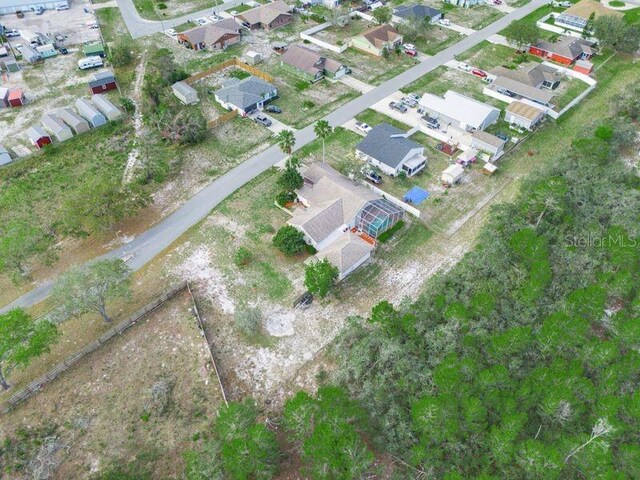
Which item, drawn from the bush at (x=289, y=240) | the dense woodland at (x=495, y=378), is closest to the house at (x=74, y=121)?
the bush at (x=289, y=240)

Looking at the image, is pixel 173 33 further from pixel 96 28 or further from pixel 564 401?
pixel 564 401

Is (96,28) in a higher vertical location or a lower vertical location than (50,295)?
higher

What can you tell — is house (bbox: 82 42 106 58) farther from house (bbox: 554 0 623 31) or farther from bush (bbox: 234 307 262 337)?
house (bbox: 554 0 623 31)

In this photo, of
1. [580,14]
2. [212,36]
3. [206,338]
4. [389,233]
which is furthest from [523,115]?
[212,36]

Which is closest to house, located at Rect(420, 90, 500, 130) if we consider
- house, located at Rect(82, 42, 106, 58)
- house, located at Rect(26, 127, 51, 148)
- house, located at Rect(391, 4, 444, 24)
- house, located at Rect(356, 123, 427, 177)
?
house, located at Rect(356, 123, 427, 177)

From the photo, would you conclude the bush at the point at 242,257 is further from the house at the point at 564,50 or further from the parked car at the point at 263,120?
the house at the point at 564,50

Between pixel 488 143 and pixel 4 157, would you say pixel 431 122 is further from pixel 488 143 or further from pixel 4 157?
pixel 4 157

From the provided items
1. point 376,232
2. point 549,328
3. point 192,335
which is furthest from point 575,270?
point 192,335
